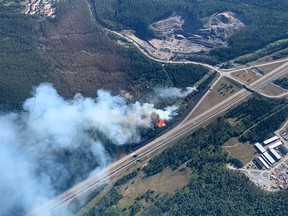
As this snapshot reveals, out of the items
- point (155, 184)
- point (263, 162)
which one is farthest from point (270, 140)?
point (155, 184)

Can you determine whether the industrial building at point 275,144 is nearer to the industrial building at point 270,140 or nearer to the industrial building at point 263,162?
the industrial building at point 270,140

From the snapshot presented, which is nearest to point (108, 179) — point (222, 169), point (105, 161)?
point (105, 161)

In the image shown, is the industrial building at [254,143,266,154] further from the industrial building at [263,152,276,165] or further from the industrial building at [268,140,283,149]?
the industrial building at [268,140,283,149]

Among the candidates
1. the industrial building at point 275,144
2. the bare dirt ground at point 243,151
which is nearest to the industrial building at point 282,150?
the industrial building at point 275,144

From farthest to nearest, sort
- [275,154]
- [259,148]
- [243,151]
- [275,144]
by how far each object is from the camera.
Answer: [275,144], [243,151], [259,148], [275,154]

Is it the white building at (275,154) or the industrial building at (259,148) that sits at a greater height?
the industrial building at (259,148)

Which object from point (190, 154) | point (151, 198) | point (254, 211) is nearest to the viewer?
point (254, 211)

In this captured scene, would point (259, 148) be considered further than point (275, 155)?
Yes

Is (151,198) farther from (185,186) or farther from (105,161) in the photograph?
(105,161)

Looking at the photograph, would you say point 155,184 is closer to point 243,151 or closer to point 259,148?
point 243,151
